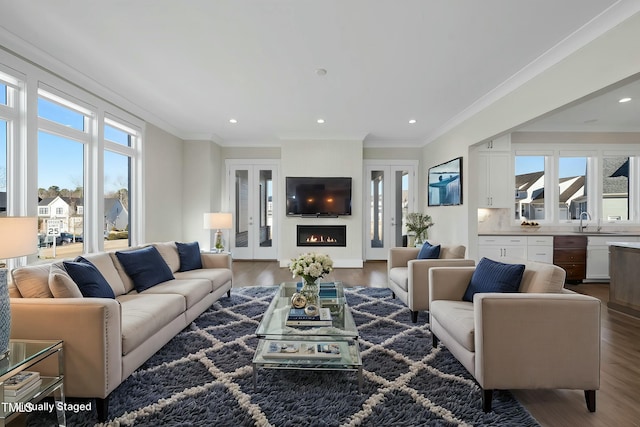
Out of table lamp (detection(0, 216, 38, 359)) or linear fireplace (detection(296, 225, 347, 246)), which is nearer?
table lamp (detection(0, 216, 38, 359))

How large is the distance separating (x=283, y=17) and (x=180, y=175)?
441cm

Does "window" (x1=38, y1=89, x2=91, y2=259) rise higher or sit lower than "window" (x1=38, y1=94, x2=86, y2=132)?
lower

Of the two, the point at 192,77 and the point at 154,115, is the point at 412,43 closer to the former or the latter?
the point at 192,77

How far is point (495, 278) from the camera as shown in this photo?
7.25 feet

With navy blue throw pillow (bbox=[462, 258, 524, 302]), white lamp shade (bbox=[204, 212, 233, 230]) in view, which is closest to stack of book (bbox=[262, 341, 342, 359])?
navy blue throw pillow (bbox=[462, 258, 524, 302])

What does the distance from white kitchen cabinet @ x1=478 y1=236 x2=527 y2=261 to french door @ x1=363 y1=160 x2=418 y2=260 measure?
2.06 m

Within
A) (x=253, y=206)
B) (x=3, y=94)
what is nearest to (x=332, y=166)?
(x=253, y=206)

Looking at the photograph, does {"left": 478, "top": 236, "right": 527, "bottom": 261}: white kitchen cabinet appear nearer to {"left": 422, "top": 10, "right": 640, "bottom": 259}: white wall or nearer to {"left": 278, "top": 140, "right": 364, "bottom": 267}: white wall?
{"left": 422, "top": 10, "right": 640, "bottom": 259}: white wall

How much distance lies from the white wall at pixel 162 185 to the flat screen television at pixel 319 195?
7.01ft

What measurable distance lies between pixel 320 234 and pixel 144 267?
366cm

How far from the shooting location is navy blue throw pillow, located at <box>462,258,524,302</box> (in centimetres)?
212

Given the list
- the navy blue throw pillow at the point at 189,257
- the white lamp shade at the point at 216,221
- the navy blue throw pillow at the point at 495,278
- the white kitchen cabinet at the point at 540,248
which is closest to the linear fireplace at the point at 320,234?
the white lamp shade at the point at 216,221

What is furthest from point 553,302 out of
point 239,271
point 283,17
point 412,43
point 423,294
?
point 239,271

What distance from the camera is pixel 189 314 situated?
2.76 m
